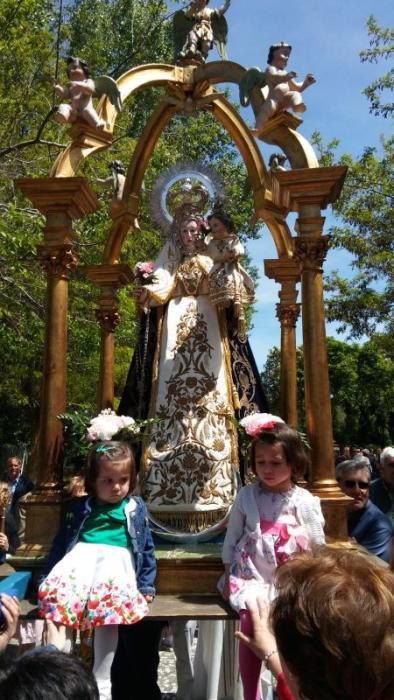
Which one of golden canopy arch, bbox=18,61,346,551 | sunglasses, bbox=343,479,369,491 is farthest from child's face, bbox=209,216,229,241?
sunglasses, bbox=343,479,369,491

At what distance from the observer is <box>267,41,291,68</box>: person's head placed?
535 cm

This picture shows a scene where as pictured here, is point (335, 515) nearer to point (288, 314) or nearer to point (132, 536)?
point (132, 536)

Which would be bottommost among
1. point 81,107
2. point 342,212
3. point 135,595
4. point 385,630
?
point 135,595

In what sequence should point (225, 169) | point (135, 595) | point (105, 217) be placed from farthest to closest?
1. point (225, 169)
2. point (105, 217)
3. point (135, 595)

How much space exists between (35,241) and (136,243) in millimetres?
4556

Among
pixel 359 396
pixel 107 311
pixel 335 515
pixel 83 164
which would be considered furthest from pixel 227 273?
pixel 359 396

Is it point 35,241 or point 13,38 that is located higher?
point 13,38

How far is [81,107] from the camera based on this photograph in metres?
5.40

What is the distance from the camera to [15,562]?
4566 millimetres

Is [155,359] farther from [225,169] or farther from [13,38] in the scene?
[225,169]

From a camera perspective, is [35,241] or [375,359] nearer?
[35,241]

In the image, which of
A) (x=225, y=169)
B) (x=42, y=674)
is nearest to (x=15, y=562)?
(x=42, y=674)

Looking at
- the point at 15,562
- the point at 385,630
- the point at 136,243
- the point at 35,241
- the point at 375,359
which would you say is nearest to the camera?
the point at 385,630

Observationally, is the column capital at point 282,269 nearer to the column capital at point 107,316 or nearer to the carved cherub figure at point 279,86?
the column capital at point 107,316
